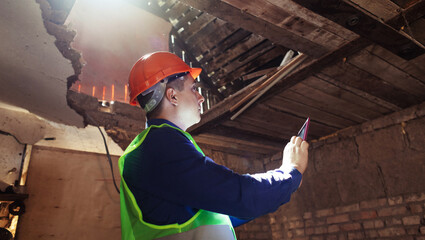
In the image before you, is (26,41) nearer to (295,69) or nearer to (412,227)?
(295,69)

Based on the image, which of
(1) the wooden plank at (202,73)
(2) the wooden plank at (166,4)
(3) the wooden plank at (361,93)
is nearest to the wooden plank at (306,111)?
(3) the wooden plank at (361,93)

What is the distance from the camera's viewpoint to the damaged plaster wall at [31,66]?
1.96 meters

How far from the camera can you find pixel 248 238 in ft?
13.3

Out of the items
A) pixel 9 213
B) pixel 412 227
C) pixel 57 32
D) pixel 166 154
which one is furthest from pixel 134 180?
pixel 412 227

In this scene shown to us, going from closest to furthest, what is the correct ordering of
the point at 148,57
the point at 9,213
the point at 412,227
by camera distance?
1. the point at 148,57
2. the point at 9,213
3. the point at 412,227

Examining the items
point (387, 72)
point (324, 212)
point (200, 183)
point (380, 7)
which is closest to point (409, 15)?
point (380, 7)

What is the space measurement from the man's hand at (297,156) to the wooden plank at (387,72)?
1436mm

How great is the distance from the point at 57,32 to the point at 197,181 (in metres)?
2.17

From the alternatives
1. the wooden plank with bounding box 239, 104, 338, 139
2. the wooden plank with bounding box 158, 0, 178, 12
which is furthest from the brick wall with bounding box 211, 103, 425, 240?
the wooden plank with bounding box 158, 0, 178, 12

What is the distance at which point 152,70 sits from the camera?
1.37 m

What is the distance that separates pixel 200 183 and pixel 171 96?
0.57 metres

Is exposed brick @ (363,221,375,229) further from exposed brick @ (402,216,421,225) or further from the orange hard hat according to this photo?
the orange hard hat

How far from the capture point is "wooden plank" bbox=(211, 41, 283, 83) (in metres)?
3.70

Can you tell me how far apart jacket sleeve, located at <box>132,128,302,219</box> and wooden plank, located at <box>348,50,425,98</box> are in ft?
5.87
